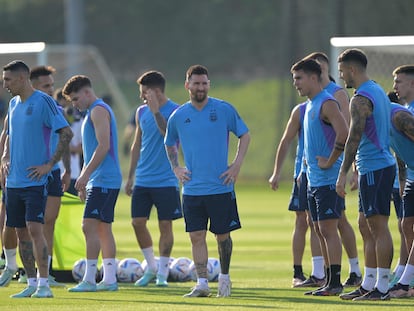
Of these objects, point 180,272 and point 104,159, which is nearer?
point 104,159

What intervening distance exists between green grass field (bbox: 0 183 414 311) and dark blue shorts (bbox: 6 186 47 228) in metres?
0.85

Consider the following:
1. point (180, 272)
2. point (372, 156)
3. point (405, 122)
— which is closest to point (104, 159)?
point (180, 272)

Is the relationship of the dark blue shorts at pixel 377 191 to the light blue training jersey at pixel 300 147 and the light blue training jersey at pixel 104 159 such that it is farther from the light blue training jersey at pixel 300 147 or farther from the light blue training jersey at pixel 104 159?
the light blue training jersey at pixel 104 159

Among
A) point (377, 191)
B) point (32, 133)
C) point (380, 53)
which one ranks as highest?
point (380, 53)

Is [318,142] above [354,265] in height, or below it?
above

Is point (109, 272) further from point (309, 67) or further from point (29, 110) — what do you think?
point (309, 67)

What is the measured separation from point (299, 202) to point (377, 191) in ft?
8.74

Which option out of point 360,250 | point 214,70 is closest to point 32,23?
point 214,70

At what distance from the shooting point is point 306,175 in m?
15.2

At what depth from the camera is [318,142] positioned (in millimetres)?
13930

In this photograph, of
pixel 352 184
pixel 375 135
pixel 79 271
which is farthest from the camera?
pixel 79 271

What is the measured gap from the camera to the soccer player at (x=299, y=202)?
15312 millimetres

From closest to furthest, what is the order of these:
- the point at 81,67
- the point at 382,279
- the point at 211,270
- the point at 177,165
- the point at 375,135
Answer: the point at 382,279, the point at 375,135, the point at 177,165, the point at 211,270, the point at 81,67

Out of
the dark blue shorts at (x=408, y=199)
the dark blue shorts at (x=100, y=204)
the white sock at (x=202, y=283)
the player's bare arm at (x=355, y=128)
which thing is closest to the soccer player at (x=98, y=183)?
the dark blue shorts at (x=100, y=204)
